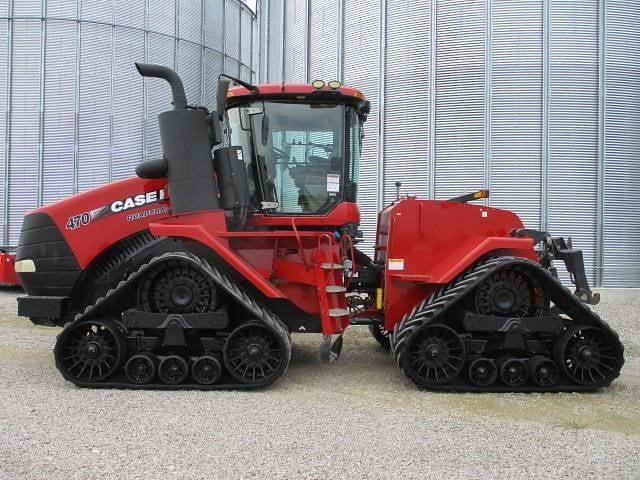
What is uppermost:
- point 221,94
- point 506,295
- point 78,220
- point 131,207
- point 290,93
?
point 290,93

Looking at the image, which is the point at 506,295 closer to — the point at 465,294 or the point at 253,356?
the point at 465,294

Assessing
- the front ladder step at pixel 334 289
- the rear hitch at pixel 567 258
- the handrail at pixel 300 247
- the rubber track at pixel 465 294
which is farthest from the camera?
the rear hitch at pixel 567 258

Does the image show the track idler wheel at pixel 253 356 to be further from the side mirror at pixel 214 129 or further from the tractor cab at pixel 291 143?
the side mirror at pixel 214 129

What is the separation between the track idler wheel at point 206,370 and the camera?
17.0ft

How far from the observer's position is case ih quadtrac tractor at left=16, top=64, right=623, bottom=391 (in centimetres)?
523

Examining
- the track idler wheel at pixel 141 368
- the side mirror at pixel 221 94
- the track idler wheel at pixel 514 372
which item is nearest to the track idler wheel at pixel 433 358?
the track idler wheel at pixel 514 372

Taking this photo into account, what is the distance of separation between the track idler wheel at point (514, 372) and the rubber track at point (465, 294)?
0.06m

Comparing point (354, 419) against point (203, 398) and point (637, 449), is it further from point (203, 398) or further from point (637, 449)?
point (637, 449)

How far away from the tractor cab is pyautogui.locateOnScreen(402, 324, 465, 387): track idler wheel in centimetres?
165

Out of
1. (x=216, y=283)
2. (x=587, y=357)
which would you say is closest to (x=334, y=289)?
(x=216, y=283)

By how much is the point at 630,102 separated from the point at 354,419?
1049 cm

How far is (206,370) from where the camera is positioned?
520 centimetres

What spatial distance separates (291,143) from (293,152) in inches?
3.8

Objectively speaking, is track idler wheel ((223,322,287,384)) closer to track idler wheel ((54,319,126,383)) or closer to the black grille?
track idler wheel ((54,319,126,383))
